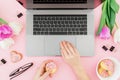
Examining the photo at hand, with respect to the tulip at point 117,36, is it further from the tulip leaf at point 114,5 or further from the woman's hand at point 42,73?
the woman's hand at point 42,73

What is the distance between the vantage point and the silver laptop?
1.30 metres

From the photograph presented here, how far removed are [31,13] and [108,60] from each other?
0.38 m

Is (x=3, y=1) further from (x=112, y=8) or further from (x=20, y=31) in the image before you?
(x=112, y=8)

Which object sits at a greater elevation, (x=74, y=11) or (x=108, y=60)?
(x=74, y=11)

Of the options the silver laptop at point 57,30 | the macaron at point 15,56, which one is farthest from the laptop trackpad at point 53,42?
the macaron at point 15,56

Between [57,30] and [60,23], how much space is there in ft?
0.11

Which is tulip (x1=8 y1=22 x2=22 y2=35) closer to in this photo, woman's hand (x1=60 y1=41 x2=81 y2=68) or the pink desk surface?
the pink desk surface

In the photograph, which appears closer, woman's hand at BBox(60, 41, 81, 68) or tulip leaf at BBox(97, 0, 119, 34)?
woman's hand at BBox(60, 41, 81, 68)

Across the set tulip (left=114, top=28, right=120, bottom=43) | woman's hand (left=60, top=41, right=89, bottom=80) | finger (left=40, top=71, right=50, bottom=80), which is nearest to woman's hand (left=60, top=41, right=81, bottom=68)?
woman's hand (left=60, top=41, right=89, bottom=80)

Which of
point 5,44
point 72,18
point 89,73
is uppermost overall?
point 72,18

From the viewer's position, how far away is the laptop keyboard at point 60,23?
130cm

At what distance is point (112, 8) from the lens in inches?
50.6

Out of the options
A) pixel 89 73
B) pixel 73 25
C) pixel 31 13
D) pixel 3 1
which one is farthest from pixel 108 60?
pixel 3 1

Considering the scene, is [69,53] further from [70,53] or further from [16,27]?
[16,27]
